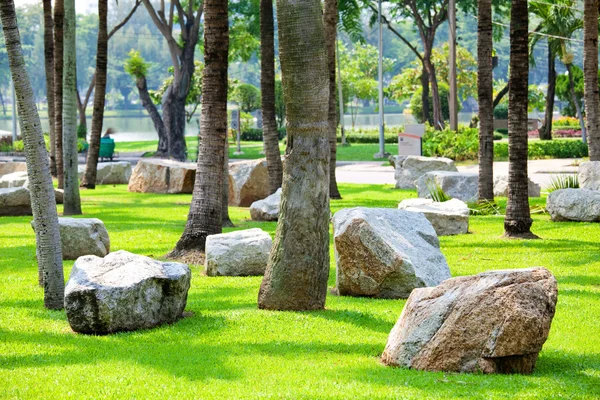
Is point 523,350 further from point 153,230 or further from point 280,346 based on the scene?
point 153,230

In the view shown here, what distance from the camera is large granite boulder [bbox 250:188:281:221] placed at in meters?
17.0

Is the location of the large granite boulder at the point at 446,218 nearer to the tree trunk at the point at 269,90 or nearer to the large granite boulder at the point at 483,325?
the tree trunk at the point at 269,90

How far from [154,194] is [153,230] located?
7804mm

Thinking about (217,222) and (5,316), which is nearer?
(5,316)

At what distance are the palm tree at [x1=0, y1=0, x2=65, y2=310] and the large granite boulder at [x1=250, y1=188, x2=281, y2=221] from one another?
26.1ft

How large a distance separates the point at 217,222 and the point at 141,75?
27.5m

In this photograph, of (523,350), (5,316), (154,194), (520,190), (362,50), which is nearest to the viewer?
(523,350)

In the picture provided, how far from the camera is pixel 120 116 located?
151750 millimetres

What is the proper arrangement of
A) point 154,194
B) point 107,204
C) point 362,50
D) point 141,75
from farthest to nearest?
point 362,50 → point 141,75 → point 154,194 → point 107,204

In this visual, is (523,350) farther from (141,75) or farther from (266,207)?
(141,75)

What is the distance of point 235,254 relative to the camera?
1128cm

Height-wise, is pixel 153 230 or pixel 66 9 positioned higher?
pixel 66 9

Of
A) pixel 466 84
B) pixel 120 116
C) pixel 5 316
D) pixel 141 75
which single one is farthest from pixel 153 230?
pixel 120 116

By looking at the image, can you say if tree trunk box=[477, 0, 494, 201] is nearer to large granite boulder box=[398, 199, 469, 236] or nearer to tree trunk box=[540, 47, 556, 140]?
large granite boulder box=[398, 199, 469, 236]
